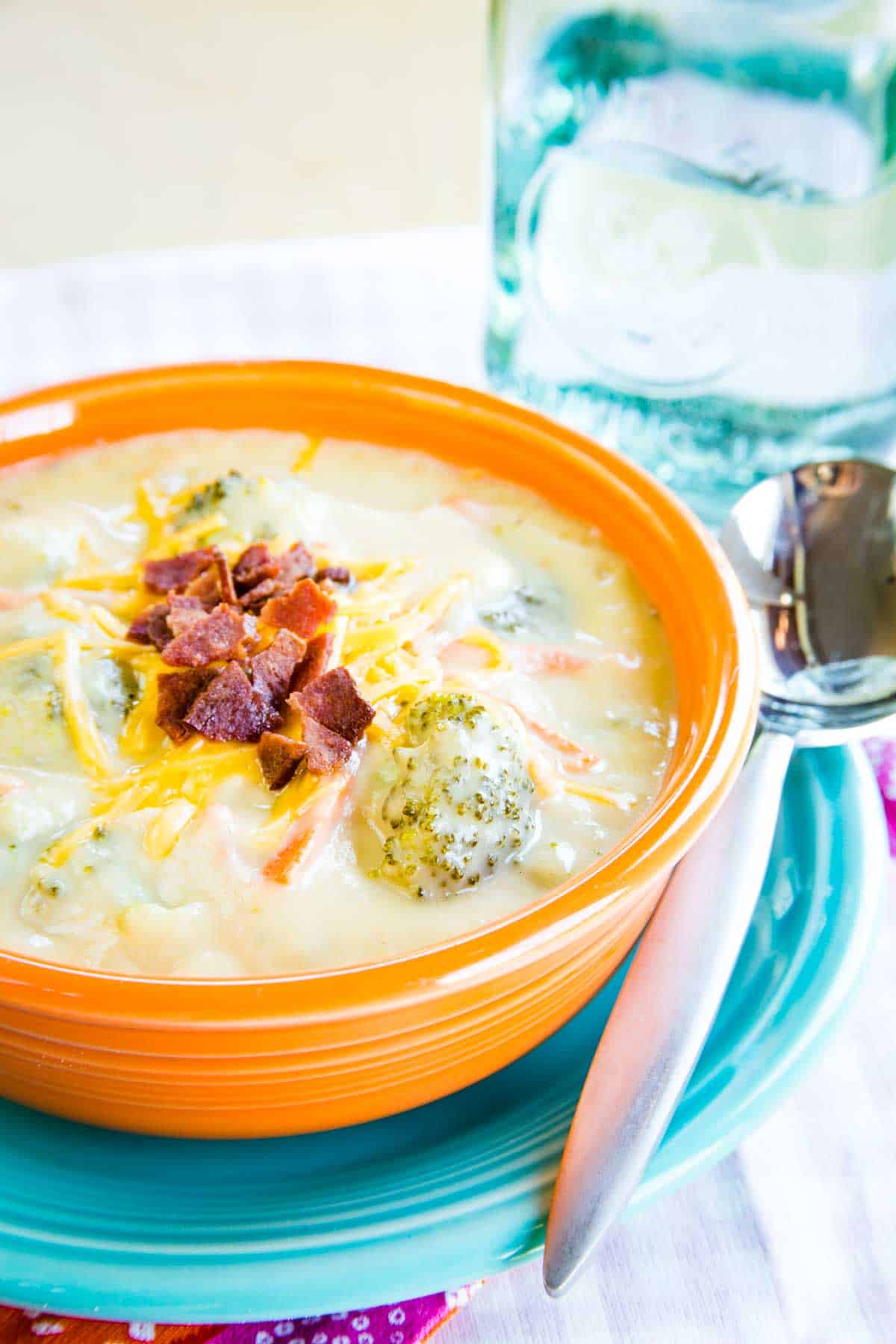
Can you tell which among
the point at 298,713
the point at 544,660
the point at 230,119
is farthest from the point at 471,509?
the point at 230,119

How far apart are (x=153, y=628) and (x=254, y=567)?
0.18 meters

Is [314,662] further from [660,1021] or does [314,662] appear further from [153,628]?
[660,1021]

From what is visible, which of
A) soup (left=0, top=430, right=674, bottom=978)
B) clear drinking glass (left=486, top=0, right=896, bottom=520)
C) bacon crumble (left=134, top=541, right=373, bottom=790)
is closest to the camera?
soup (left=0, top=430, right=674, bottom=978)

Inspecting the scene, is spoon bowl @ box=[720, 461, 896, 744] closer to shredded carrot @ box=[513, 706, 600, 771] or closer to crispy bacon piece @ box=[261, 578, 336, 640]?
shredded carrot @ box=[513, 706, 600, 771]

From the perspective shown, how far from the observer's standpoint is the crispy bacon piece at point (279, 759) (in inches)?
60.2

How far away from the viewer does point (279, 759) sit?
153cm

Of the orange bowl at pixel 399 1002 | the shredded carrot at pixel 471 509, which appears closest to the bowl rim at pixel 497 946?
the orange bowl at pixel 399 1002

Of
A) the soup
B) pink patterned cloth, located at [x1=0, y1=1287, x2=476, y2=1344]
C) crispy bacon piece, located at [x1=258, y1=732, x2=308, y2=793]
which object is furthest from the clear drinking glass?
pink patterned cloth, located at [x1=0, y1=1287, x2=476, y2=1344]

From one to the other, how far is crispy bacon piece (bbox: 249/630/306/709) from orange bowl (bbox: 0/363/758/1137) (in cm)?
45

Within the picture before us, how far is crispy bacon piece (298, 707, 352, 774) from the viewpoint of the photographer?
1.52m

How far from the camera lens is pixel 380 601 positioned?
1.78 m

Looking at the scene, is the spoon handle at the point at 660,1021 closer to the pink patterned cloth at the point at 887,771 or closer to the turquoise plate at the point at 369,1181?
the turquoise plate at the point at 369,1181

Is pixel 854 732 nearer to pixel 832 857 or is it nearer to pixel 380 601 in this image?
pixel 832 857

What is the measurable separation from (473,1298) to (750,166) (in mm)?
1823
